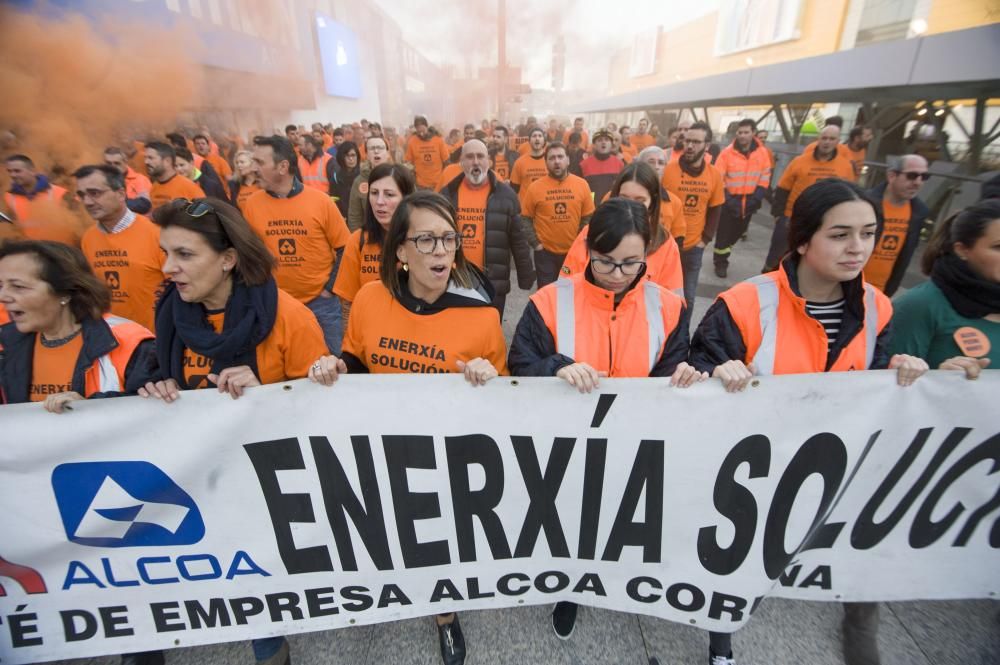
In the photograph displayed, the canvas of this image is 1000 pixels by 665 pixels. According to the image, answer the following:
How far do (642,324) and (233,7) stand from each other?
1631 centimetres

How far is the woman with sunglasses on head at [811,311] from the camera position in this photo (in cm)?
171

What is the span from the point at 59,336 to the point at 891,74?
10.9m

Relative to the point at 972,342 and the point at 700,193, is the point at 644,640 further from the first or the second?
the point at 700,193

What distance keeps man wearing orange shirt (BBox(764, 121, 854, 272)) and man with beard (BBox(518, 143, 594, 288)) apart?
107 inches

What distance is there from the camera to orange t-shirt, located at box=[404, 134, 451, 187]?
32.3ft

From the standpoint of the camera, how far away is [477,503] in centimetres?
180

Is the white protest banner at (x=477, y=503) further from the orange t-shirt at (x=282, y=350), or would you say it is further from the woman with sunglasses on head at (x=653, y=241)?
the woman with sunglasses on head at (x=653, y=241)

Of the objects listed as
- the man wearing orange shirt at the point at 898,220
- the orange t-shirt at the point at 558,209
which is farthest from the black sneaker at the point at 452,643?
the man wearing orange shirt at the point at 898,220

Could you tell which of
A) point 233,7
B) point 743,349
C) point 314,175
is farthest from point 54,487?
point 233,7

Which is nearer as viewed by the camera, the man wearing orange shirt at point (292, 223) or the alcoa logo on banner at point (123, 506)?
the alcoa logo on banner at point (123, 506)

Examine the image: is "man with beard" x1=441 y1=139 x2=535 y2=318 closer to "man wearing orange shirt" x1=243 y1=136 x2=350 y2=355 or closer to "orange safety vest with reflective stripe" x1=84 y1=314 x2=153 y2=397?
"man wearing orange shirt" x1=243 y1=136 x2=350 y2=355

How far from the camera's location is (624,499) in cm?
177

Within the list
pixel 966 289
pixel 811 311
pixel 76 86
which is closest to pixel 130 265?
pixel 811 311

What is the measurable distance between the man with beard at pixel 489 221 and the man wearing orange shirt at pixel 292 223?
1028 mm
